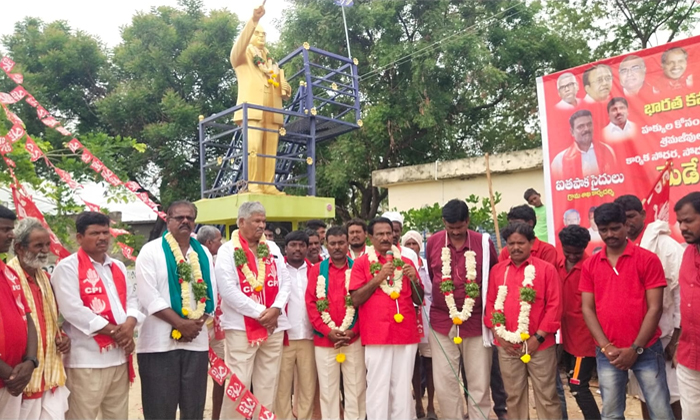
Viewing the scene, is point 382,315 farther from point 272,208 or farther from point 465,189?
point 465,189

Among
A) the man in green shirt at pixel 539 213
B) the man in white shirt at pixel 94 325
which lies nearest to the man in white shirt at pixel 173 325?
the man in white shirt at pixel 94 325

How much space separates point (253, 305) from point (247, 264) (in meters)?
0.37

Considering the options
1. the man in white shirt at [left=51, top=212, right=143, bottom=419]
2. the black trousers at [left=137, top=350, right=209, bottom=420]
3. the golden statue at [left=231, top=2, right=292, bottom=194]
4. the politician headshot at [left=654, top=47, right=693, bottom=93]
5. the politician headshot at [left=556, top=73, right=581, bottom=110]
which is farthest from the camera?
the golden statue at [left=231, top=2, right=292, bottom=194]

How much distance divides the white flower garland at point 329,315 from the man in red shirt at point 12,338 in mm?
2128

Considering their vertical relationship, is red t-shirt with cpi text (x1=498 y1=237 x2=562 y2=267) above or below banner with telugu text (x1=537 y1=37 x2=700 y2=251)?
below

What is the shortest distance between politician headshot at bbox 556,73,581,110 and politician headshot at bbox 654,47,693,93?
0.85 m

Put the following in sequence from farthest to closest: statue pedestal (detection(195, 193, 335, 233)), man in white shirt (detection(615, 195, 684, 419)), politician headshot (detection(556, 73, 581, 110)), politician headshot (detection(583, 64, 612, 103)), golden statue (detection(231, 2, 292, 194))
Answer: golden statue (detection(231, 2, 292, 194)) → statue pedestal (detection(195, 193, 335, 233)) → politician headshot (detection(556, 73, 581, 110)) → politician headshot (detection(583, 64, 612, 103)) → man in white shirt (detection(615, 195, 684, 419))

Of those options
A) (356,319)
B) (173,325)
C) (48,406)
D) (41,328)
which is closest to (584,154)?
(356,319)

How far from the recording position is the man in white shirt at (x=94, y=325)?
3.66m

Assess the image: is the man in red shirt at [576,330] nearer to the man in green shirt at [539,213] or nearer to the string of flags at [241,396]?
the string of flags at [241,396]

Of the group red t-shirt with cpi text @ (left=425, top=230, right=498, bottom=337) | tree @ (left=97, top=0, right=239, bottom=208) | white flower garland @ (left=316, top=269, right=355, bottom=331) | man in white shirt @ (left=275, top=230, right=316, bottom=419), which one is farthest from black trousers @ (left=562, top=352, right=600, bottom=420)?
tree @ (left=97, top=0, right=239, bottom=208)

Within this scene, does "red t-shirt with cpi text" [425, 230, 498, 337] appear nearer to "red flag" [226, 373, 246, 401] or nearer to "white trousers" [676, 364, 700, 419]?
"white trousers" [676, 364, 700, 419]

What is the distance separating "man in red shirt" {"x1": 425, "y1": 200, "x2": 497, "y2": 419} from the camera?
178 inches

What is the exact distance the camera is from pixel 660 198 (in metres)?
5.40
